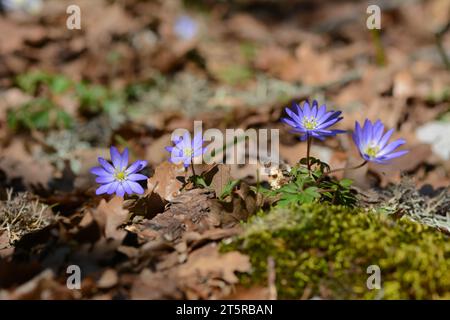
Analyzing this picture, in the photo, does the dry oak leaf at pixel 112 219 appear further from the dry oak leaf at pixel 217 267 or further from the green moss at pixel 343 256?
the green moss at pixel 343 256

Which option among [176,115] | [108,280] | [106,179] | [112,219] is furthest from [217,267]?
[176,115]

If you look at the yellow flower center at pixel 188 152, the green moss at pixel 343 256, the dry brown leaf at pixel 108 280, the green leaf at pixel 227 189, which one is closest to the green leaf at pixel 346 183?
the green moss at pixel 343 256

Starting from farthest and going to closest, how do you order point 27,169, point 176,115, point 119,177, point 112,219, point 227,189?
point 176,115 < point 27,169 < point 119,177 < point 227,189 < point 112,219

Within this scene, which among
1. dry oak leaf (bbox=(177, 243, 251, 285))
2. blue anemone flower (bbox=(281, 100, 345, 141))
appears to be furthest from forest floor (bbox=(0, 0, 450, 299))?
blue anemone flower (bbox=(281, 100, 345, 141))

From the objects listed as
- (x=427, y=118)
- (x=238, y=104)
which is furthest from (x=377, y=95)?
(x=238, y=104)

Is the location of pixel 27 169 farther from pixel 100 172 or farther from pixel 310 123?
pixel 310 123
